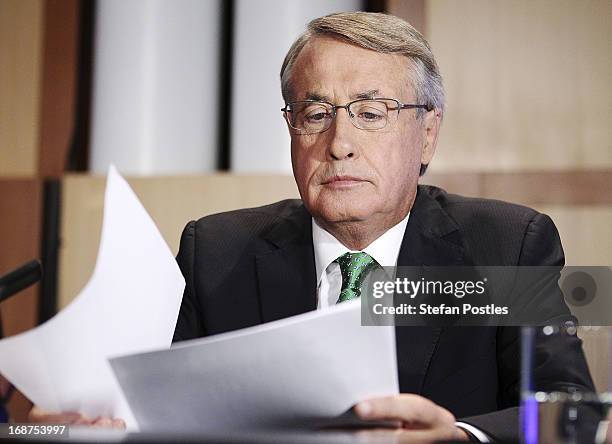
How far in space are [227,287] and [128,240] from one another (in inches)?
18.7

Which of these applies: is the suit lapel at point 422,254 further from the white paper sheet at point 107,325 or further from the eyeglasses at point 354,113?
the white paper sheet at point 107,325

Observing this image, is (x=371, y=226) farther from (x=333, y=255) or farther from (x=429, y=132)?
(x=429, y=132)

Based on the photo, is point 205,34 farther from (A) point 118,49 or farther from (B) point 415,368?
(B) point 415,368

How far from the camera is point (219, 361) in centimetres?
69

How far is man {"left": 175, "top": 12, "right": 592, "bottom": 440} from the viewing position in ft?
4.07

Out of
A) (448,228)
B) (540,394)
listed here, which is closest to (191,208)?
(448,228)

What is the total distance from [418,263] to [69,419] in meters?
0.65

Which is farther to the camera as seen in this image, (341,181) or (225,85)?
(225,85)

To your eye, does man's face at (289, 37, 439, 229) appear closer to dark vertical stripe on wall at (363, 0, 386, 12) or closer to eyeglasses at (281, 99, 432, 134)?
eyeglasses at (281, 99, 432, 134)

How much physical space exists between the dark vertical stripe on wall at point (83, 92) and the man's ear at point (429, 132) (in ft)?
3.54

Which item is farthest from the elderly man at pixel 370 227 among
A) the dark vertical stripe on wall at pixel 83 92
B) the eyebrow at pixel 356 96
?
the dark vertical stripe on wall at pixel 83 92

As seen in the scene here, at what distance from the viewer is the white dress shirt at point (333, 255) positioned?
4.28ft

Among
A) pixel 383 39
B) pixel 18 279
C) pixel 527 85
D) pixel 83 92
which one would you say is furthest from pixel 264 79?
pixel 18 279

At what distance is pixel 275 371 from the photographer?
69cm
